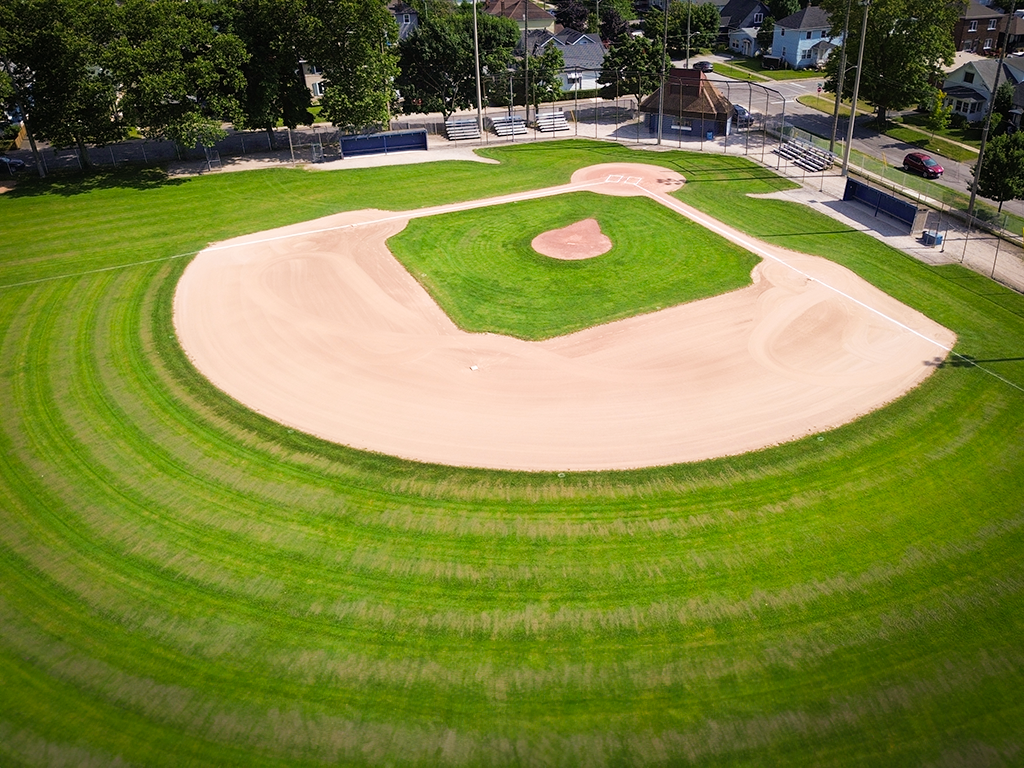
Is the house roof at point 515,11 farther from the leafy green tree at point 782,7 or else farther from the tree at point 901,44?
the tree at point 901,44

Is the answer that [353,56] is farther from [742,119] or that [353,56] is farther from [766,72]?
[766,72]

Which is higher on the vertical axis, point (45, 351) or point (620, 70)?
point (620, 70)

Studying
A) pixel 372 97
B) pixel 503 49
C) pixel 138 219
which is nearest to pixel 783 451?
pixel 138 219

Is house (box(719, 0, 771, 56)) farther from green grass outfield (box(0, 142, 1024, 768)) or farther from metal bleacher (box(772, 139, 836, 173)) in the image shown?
green grass outfield (box(0, 142, 1024, 768))

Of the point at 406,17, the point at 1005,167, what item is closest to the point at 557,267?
the point at 1005,167

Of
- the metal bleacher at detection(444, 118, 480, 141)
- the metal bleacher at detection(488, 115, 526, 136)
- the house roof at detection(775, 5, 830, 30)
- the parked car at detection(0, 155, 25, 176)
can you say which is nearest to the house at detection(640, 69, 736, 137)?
the metal bleacher at detection(488, 115, 526, 136)

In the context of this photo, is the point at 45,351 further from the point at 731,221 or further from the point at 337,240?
the point at 731,221
